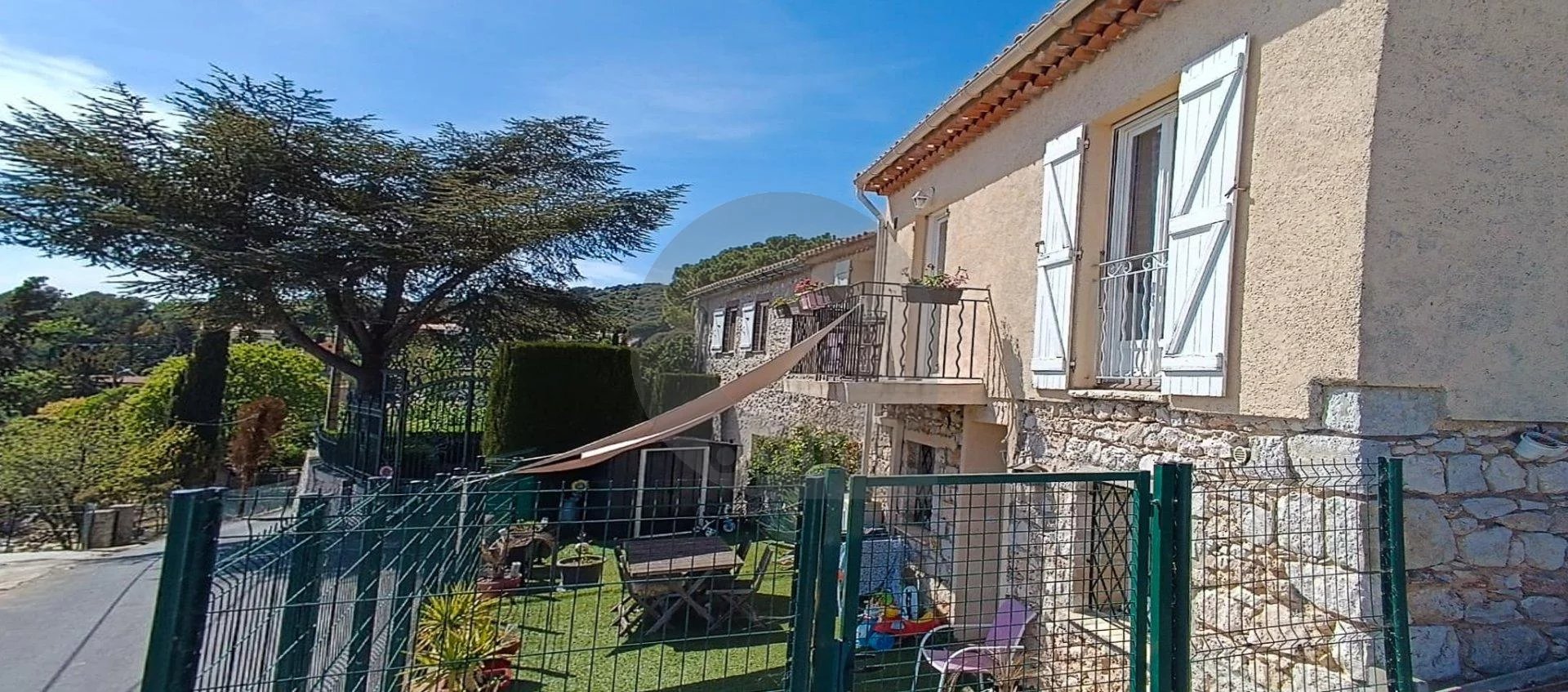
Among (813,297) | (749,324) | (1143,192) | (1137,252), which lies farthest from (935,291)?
(749,324)

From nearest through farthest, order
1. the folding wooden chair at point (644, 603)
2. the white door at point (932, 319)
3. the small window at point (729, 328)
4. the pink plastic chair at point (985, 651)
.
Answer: the pink plastic chair at point (985, 651), the folding wooden chair at point (644, 603), the white door at point (932, 319), the small window at point (729, 328)

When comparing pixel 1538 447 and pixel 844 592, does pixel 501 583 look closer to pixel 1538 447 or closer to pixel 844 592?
pixel 844 592

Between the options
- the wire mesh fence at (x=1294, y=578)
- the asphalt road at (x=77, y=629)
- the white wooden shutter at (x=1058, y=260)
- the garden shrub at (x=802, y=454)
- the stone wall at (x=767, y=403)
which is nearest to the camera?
the wire mesh fence at (x=1294, y=578)

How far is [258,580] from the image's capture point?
2.85 m

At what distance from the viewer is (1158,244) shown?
566 cm

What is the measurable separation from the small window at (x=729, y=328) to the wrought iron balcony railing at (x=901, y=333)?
12.2 m

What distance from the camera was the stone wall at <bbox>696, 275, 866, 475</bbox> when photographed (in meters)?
15.1

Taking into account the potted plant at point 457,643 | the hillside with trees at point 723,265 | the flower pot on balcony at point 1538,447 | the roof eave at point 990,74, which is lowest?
the potted plant at point 457,643

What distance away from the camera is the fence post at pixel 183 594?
2402 millimetres

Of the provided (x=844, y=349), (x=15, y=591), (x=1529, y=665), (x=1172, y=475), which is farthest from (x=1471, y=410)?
(x=15, y=591)

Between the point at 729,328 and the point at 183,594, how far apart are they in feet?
66.5

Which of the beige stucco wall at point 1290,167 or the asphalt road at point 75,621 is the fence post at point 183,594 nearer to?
the asphalt road at point 75,621

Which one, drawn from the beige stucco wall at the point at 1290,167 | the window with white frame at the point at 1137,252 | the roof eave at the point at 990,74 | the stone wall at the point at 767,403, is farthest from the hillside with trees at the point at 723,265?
the beige stucco wall at the point at 1290,167

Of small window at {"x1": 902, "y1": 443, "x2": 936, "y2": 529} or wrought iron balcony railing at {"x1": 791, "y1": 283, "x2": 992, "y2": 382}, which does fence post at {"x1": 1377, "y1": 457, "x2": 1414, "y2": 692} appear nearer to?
wrought iron balcony railing at {"x1": 791, "y1": 283, "x2": 992, "y2": 382}
